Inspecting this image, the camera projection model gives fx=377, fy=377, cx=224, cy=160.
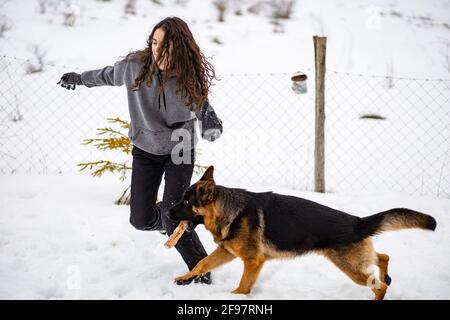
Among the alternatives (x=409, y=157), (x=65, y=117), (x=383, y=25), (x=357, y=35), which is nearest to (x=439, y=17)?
(x=383, y=25)

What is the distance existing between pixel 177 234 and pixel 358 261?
152 cm

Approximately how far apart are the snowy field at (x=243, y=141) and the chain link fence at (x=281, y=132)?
4 centimetres

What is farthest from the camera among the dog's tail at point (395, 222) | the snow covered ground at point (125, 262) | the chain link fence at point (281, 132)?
the chain link fence at point (281, 132)

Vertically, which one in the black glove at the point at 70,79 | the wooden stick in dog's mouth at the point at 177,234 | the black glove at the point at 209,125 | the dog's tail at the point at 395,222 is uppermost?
the black glove at the point at 70,79

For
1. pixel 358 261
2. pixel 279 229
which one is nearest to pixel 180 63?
pixel 279 229

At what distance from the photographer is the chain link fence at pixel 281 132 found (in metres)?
7.02

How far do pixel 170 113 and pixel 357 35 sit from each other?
13.0 metres

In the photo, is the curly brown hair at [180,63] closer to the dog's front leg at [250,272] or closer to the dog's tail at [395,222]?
the dog's front leg at [250,272]

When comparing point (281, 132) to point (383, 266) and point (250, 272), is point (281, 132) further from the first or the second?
point (250, 272)

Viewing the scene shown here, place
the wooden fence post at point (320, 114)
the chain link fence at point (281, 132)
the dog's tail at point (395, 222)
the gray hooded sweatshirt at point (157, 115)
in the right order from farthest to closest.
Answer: the chain link fence at point (281, 132) → the wooden fence post at point (320, 114) → the gray hooded sweatshirt at point (157, 115) → the dog's tail at point (395, 222)

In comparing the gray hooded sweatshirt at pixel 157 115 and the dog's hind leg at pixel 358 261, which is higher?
the gray hooded sweatshirt at pixel 157 115

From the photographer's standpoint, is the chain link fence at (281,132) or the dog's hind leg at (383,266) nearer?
the dog's hind leg at (383,266)

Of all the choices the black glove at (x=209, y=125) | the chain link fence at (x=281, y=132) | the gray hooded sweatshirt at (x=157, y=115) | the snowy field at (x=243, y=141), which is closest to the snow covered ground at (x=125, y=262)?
the snowy field at (x=243, y=141)

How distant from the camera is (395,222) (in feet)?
10.2
